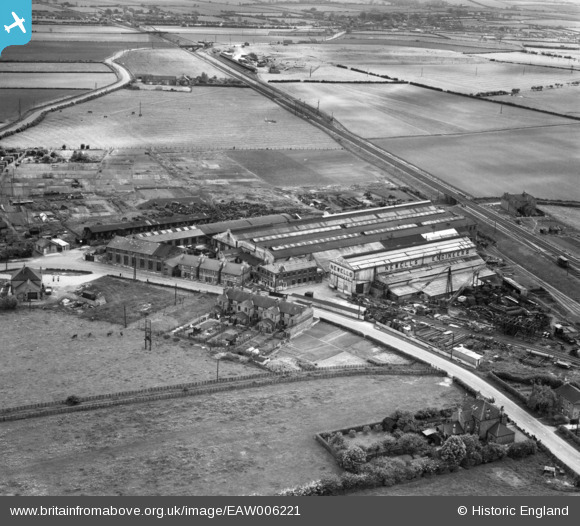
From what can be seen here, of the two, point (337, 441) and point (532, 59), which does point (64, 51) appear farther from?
point (337, 441)

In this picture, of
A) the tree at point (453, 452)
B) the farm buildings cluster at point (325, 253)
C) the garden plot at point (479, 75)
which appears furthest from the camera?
the garden plot at point (479, 75)

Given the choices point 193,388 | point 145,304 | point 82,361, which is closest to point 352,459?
point 193,388

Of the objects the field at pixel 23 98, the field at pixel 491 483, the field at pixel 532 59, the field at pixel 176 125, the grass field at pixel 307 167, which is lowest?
the field at pixel 491 483

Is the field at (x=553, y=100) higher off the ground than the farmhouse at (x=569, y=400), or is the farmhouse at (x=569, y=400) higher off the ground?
the field at (x=553, y=100)

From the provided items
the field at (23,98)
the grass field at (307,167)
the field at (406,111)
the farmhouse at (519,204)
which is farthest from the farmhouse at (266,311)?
the field at (23,98)

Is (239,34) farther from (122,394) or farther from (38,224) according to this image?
(122,394)

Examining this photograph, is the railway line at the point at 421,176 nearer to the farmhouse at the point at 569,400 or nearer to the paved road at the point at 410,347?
the paved road at the point at 410,347
